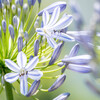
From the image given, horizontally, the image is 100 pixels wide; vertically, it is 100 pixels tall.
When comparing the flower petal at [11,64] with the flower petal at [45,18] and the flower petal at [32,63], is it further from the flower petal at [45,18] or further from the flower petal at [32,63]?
the flower petal at [45,18]

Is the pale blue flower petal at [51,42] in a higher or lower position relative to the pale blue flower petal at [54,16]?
lower

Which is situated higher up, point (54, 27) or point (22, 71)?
point (54, 27)

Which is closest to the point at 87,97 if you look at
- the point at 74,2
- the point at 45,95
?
the point at 45,95

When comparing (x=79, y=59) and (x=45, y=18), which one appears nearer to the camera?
(x=79, y=59)

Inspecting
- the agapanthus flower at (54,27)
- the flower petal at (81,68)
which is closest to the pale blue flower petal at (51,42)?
the agapanthus flower at (54,27)

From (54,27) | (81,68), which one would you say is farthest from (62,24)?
(81,68)

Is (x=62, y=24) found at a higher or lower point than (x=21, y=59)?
higher

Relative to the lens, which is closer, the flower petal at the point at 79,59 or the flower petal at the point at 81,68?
the flower petal at the point at 79,59

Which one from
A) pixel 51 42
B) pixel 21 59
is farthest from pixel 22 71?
pixel 51 42

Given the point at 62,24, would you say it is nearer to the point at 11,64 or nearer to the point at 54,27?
the point at 54,27

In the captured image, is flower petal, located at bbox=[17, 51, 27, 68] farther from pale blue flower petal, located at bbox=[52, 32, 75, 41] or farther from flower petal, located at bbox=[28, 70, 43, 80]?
pale blue flower petal, located at bbox=[52, 32, 75, 41]

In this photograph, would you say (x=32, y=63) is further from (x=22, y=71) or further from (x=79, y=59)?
(x=79, y=59)

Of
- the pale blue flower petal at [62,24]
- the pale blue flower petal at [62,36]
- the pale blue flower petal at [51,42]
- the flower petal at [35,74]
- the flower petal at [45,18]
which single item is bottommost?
the flower petal at [35,74]
